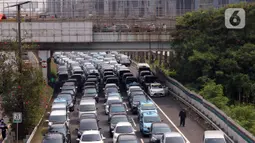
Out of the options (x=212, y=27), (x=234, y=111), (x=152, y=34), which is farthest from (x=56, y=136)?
(x=152, y=34)

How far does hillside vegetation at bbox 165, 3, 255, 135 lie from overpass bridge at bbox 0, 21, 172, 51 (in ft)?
13.7

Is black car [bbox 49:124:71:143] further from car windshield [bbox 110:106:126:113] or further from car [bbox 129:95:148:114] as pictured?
car [bbox 129:95:148:114]

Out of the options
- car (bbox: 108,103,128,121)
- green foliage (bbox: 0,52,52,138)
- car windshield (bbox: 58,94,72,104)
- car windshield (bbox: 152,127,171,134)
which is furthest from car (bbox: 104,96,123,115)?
car windshield (bbox: 152,127,171,134)

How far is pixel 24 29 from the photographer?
4953 cm

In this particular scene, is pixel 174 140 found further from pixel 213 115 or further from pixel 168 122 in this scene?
pixel 168 122

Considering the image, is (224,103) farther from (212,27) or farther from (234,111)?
(212,27)

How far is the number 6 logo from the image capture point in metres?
44.2

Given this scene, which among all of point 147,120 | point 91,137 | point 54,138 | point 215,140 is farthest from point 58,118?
point 215,140

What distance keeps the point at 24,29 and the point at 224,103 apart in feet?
67.6

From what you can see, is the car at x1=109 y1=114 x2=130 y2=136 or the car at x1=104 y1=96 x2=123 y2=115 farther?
the car at x1=104 y1=96 x2=123 y2=115

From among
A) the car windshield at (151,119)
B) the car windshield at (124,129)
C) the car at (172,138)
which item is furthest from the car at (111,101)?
the car at (172,138)

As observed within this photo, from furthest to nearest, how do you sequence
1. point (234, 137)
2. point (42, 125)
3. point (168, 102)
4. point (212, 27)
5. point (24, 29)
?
point (24, 29) < point (212, 27) < point (168, 102) < point (42, 125) < point (234, 137)

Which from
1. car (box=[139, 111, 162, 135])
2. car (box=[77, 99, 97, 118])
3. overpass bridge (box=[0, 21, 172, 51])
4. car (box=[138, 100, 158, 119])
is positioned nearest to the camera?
car (box=[139, 111, 162, 135])

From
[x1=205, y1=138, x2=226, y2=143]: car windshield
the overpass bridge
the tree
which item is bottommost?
[x1=205, y1=138, x2=226, y2=143]: car windshield
